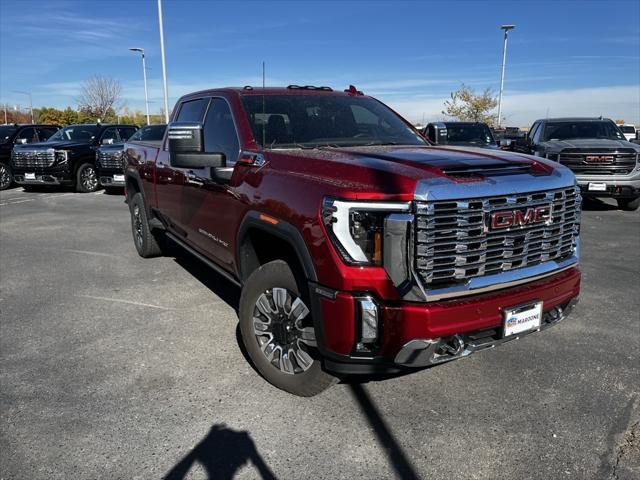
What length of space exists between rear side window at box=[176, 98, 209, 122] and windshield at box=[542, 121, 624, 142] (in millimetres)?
9024

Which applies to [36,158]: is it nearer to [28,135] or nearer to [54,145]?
[54,145]

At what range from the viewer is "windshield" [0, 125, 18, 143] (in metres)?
15.3

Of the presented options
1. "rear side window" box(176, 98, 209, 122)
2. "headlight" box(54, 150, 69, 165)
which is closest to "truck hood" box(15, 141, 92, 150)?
"headlight" box(54, 150, 69, 165)

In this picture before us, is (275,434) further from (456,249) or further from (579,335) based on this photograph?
(579,335)

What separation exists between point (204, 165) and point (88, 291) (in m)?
2.70

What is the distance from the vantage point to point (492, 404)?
3.20 meters

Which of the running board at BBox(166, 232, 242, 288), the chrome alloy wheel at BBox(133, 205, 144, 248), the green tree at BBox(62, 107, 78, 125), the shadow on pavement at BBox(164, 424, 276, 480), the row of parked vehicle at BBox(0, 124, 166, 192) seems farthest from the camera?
→ the green tree at BBox(62, 107, 78, 125)

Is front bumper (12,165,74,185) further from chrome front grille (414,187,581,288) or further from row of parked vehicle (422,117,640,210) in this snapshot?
chrome front grille (414,187,581,288)

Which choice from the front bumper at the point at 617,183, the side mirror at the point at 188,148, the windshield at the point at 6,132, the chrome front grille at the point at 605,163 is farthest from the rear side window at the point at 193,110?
the windshield at the point at 6,132

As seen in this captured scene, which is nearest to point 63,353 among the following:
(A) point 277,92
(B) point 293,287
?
(B) point 293,287

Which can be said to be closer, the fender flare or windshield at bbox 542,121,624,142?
the fender flare

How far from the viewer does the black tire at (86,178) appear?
550 inches

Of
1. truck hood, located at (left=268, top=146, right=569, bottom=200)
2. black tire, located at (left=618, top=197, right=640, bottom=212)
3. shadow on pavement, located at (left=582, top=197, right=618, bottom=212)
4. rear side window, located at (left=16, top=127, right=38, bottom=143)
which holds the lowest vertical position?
shadow on pavement, located at (left=582, top=197, right=618, bottom=212)

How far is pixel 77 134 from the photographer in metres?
14.5
